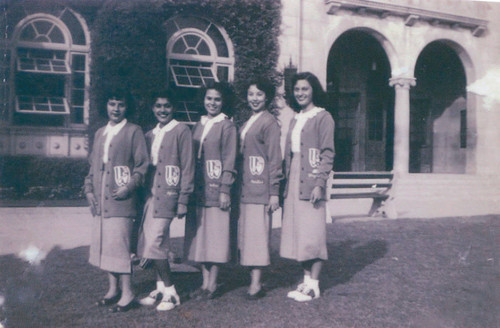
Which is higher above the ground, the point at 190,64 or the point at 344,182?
the point at 190,64

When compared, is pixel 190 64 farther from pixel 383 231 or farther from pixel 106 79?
pixel 383 231

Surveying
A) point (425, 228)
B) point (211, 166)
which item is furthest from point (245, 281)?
point (425, 228)

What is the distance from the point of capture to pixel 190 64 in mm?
10359

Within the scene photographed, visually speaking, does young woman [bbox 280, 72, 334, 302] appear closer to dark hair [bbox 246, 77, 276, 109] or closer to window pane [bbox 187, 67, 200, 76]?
dark hair [bbox 246, 77, 276, 109]

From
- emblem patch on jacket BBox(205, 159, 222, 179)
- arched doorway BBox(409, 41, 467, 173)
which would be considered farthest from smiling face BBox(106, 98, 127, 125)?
arched doorway BBox(409, 41, 467, 173)

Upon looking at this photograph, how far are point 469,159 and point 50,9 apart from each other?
33.6 ft

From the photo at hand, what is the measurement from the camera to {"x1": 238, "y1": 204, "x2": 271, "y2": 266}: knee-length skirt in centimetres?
371

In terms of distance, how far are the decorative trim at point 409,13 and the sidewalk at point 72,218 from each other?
4638 mm

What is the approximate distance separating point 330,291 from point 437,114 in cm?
1252

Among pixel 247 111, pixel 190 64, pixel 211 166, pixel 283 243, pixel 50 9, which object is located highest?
pixel 50 9

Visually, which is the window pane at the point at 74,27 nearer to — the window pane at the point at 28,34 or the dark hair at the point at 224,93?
the window pane at the point at 28,34

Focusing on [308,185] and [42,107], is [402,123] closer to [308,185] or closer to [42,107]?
[42,107]

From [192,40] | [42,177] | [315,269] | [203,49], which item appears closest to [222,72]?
[203,49]

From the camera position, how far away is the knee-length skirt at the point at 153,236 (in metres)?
3.39
